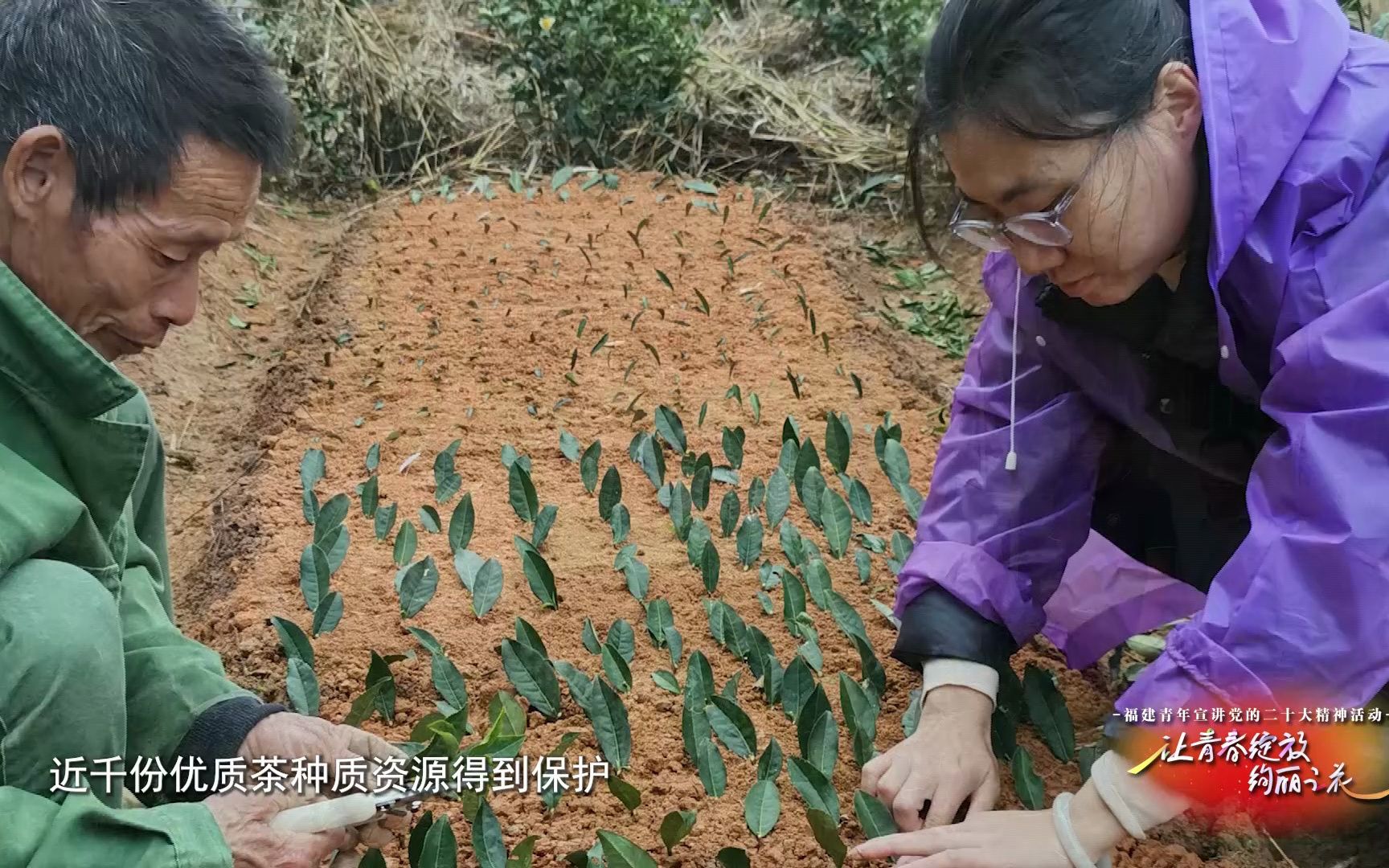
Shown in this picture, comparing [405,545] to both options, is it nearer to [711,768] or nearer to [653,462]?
[653,462]

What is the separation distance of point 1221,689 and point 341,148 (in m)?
4.93

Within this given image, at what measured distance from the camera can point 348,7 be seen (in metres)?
5.95

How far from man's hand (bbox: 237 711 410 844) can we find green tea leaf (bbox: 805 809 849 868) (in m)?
0.53

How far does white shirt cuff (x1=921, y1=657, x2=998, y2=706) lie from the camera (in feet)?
6.19

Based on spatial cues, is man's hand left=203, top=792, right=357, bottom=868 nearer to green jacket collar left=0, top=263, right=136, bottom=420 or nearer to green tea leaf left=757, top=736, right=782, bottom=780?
green jacket collar left=0, top=263, right=136, bottom=420

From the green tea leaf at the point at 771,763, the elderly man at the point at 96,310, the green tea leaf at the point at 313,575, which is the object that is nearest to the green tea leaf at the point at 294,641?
the green tea leaf at the point at 313,575

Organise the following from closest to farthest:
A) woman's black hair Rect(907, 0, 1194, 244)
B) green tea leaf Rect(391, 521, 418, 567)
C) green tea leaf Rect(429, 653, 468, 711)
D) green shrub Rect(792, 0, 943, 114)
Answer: woman's black hair Rect(907, 0, 1194, 244) < green tea leaf Rect(429, 653, 468, 711) < green tea leaf Rect(391, 521, 418, 567) < green shrub Rect(792, 0, 943, 114)

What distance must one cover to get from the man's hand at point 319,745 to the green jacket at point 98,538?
8cm

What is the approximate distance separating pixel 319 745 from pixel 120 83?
835 mm

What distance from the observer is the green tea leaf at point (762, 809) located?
179 centimetres

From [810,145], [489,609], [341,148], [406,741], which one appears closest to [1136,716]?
[406,741]

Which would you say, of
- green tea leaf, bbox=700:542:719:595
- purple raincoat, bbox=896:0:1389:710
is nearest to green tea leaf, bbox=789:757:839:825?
purple raincoat, bbox=896:0:1389:710

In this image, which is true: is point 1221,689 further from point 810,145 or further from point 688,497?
point 810,145

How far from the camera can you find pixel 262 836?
4.72ft
